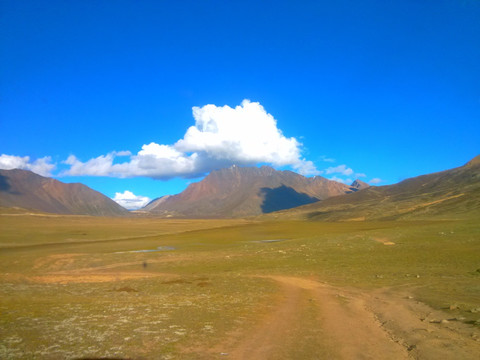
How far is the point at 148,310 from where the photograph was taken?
47.6 feet

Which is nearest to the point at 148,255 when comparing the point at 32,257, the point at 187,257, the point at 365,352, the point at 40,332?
the point at 187,257

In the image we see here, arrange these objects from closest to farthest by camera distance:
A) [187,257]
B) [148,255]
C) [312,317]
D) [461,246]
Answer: [312,317]
[461,246]
[187,257]
[148,255]

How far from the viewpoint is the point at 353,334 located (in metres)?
11.8

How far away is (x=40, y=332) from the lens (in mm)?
10414

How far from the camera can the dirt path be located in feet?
31.9

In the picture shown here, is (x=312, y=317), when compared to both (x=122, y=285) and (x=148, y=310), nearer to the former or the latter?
(x=148, y=310)

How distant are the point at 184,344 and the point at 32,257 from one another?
1663 inches

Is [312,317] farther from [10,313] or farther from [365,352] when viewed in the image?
[10,313]

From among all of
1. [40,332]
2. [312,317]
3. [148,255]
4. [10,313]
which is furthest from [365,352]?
[148,255]

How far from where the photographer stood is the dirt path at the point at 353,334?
31.9ft

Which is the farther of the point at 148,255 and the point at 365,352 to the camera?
the point at 148,255

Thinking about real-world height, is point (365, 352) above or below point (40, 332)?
below

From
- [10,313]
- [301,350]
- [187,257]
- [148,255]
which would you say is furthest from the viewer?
[148,255]

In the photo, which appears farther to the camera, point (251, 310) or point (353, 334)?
point (251, 310)
